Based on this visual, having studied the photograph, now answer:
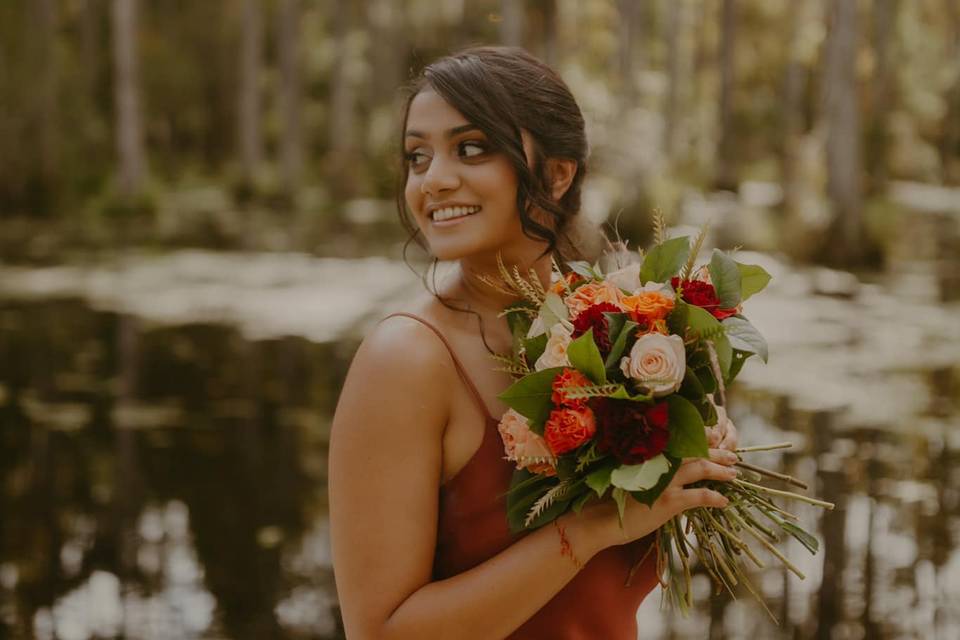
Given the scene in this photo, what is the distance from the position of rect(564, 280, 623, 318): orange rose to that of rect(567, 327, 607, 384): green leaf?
0.37 ft

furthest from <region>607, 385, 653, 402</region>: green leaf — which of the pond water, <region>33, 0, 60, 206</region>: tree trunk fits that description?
<region>33, 0, 60, 206</region>: tree trunk

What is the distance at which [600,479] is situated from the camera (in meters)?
1.89

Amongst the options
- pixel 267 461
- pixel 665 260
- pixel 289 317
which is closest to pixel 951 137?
pixel 289 317

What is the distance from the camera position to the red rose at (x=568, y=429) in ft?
6.22

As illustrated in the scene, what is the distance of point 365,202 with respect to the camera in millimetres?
34469

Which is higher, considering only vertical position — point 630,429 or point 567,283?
point 567,283

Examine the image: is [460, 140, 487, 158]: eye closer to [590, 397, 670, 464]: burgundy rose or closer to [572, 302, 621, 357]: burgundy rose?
[572, 302, 621, 357]: burgundy rose

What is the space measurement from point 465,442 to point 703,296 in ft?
1.60

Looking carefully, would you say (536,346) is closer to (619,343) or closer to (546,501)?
(619,343)

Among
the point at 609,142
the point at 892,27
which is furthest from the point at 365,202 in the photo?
the point at 892,27

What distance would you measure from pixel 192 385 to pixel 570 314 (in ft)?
29.3

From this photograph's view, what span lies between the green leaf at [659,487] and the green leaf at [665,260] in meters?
0.38

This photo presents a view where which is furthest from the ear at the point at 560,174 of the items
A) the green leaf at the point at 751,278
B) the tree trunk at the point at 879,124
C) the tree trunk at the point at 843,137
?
the tree trunk at the point at 879,124

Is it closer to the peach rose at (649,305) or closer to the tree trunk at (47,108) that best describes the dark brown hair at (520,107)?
the peach rose at (649,305)
